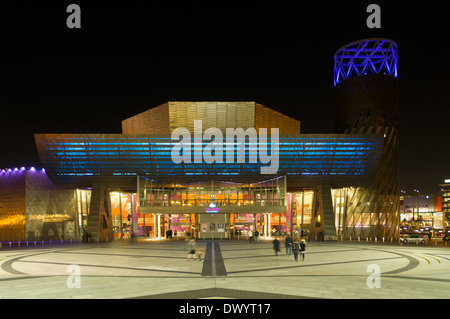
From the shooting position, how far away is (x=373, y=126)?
6744 centimetres

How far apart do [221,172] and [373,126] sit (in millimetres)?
28688

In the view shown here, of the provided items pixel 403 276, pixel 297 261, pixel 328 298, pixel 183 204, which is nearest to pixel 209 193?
pixel 183 204

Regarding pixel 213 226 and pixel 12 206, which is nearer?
pixel 213 226

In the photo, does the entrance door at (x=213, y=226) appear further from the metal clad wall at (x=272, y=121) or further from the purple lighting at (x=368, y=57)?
the purple lighting at (x=368, y=57)

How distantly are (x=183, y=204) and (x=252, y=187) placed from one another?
10681 mm

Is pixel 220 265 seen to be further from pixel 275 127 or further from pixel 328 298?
pixel 275 127

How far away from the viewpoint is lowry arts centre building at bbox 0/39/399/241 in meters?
50.9

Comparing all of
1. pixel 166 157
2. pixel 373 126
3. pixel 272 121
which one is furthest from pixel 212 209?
pixel 373 126

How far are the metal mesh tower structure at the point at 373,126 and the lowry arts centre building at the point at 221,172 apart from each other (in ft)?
0.54

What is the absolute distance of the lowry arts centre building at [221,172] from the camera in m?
50.9

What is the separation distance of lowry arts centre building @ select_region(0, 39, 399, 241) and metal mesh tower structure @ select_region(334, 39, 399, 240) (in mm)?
166

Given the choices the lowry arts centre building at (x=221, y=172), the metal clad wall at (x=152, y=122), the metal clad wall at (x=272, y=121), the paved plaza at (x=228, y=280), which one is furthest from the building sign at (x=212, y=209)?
the paved plaza at (x=228, y=280)

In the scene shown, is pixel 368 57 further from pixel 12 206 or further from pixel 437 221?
pixel 437 221
